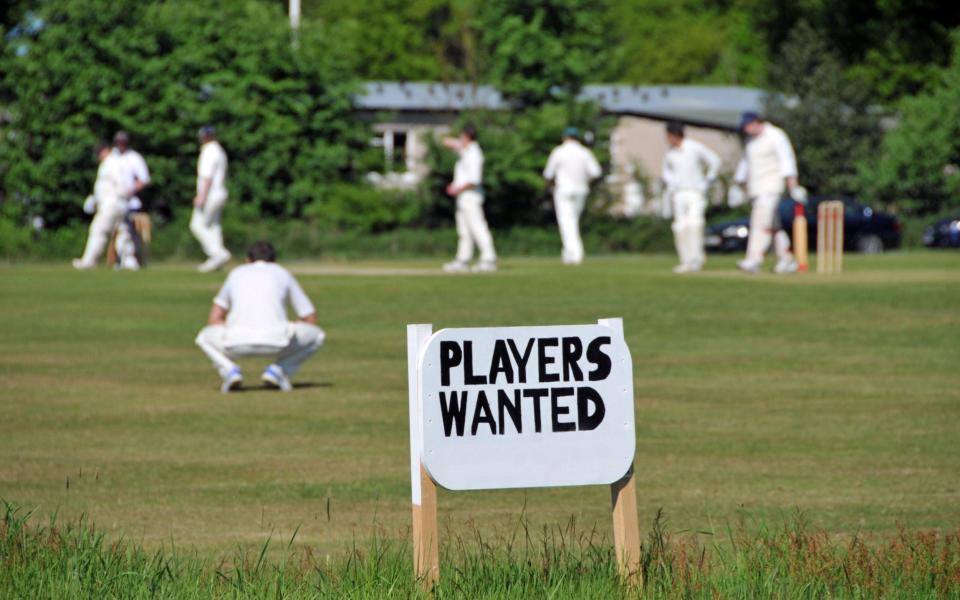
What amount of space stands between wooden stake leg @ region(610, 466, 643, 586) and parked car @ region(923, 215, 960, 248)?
4444cm

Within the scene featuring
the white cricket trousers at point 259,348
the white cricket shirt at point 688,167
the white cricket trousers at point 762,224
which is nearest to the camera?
the white cricket trousers at point 259,348

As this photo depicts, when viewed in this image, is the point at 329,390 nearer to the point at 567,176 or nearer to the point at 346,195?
the point at 567,176

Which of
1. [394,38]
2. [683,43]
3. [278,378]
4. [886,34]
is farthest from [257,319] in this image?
[683,43]

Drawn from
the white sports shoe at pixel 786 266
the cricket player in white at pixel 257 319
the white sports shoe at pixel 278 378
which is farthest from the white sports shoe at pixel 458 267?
the cricket player in white at pixel 257 319

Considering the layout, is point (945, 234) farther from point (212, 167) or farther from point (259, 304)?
point (259, 304)

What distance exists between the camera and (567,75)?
4972cm

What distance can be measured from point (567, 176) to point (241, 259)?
10.3m

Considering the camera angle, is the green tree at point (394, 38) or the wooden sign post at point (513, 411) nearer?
the wooden sign post at point (513, 411)

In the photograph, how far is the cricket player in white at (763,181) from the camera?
86.2ft

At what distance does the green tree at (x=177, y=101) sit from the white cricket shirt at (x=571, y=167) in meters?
14.9

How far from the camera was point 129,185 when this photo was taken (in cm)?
3144

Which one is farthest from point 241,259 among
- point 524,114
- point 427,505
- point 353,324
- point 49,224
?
point 427,505

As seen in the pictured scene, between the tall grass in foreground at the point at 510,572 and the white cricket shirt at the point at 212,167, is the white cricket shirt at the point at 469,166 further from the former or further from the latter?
the tall grass in foreground at the point at 510,572

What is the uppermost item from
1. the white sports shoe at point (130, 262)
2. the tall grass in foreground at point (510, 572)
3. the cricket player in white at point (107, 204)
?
the cricket player in white at point (107, 204)
